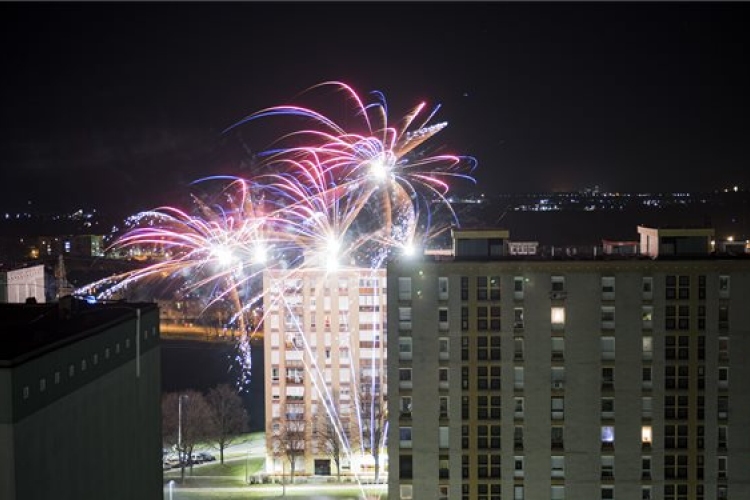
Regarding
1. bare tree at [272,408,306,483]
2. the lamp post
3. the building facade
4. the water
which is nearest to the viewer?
the building facade

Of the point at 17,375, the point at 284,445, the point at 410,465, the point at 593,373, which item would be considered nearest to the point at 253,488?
the point at 284,445

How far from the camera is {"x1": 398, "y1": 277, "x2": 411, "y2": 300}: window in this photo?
37.2 ft

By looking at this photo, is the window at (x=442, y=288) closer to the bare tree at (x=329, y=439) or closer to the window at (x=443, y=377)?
the window at (x=443, y=377)

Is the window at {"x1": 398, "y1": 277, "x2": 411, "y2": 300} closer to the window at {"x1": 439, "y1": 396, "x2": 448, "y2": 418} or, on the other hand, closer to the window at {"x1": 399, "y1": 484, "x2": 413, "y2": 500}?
the window at {"x1": 439, "y1": 396, "x2": 448, "y2": 418}

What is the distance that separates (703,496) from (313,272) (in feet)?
32.2

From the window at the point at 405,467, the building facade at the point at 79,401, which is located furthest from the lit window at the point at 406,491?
the building facade at the point at 79,401

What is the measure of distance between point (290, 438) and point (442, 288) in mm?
8553

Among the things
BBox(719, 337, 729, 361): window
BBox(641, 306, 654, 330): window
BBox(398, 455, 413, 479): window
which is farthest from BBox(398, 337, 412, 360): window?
BBox(719, 337, 729, 361): window

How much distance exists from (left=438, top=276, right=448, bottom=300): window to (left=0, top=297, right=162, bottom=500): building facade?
4.57m

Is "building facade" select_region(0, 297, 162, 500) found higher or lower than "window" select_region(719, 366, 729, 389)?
higher

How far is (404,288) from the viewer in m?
11.4

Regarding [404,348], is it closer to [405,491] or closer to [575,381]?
[405,491]

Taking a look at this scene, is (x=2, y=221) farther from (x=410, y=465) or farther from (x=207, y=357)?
(x=410, y=465)

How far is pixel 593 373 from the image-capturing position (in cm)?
1112
